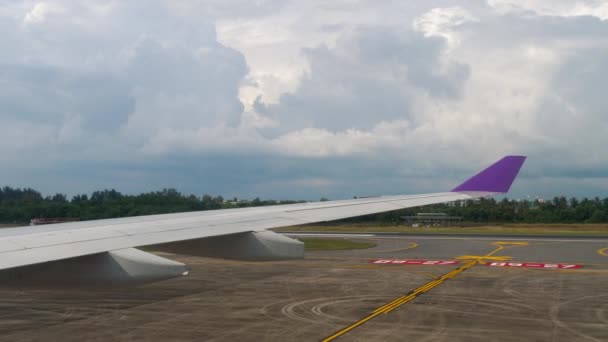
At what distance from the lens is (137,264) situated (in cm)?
791

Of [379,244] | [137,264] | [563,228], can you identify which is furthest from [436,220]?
[137,264]

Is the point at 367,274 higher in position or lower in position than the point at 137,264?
lower

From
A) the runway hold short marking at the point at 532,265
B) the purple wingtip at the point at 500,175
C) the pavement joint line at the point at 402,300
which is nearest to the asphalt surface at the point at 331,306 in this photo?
the pavement joint line at the point at 402,300

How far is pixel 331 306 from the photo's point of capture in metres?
16.7

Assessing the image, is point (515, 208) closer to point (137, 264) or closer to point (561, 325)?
point (561, 325)

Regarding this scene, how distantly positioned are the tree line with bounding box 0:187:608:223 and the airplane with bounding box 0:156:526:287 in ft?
40.0

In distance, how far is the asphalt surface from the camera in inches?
525

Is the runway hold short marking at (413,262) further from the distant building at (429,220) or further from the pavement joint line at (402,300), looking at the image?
the distant building at (429,220)

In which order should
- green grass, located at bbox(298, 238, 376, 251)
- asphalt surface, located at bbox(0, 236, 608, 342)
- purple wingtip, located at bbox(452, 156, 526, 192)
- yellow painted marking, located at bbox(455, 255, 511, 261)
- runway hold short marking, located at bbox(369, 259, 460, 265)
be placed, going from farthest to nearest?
green grass, located at bbox(298, 238, 376, 251)
yellow painted marking, located at bbox(455, 255, 511, 261)
runway hold short marking, located at bbox(369, 259, 460, 265)
purple wingtip, located at bbox(452, 156, 526, 192)
asphalt surface, located at bbox(0, 236, 608, 342)

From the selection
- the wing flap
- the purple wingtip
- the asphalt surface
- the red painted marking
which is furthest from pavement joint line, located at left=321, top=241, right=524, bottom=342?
the purple wingtip

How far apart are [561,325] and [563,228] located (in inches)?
2090

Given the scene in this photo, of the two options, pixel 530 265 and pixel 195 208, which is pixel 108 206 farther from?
pixel 530 265

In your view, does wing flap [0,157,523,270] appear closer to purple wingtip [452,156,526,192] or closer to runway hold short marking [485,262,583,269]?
purple wingtip [452,156,526,192]

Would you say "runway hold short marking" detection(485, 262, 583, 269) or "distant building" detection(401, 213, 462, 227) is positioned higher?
"distant building" detection(401, 213, 462, 227)
